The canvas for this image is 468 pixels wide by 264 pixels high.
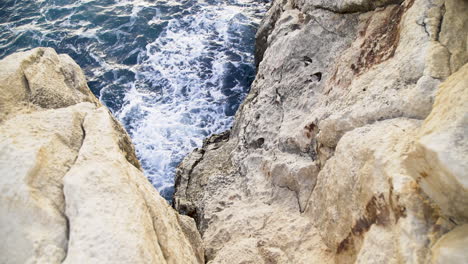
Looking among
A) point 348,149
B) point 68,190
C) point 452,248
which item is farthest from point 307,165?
point 68,190

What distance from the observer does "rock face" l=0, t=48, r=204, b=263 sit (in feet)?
12.6

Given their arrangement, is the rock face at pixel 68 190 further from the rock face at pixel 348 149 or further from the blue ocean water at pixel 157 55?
the blue ocean water at pixel 157 55

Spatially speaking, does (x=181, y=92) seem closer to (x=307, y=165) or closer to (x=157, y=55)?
(x=157, y=55)

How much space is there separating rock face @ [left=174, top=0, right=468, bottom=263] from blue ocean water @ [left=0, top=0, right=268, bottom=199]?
3.82m

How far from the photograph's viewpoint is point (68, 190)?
4258 millimetres

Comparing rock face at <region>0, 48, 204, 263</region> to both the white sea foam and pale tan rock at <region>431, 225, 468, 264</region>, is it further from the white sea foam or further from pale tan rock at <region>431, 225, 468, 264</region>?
the white sea foam

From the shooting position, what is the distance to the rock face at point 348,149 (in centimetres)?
347

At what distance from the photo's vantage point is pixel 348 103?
19.4ft

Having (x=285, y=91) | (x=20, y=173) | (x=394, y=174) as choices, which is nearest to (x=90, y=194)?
(x=20, y=173)

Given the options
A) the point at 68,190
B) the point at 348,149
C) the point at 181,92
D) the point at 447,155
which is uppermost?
the point at 447,155

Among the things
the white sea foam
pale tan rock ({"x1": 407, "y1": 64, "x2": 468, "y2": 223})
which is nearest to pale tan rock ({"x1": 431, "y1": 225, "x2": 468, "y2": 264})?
pale tan rock ({"x1": 407, "y1": 64, "x2": 468, "y2": 223})

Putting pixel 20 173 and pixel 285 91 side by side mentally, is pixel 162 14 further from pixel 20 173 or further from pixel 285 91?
pixel 20 173

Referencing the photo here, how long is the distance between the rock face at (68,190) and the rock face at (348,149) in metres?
2.01

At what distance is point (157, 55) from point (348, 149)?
13573 mm
